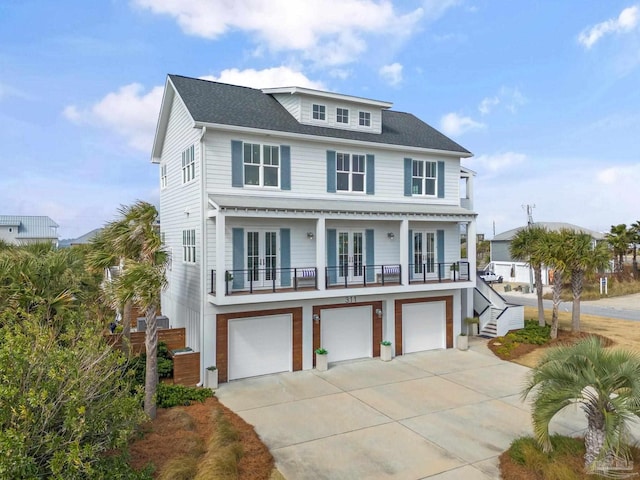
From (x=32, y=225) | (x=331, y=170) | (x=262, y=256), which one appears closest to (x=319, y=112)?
(x=331, y=170)

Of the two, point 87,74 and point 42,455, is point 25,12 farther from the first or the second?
point 42,455

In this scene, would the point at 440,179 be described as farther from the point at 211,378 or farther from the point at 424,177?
the point at 211,378

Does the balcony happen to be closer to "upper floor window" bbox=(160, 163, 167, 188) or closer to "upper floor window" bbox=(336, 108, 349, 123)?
"upper floor window" bbox=(336, 108, 349, 123)

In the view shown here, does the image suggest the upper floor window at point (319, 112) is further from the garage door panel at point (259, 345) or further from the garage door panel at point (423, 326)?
the garage door panel at point (423, 326)

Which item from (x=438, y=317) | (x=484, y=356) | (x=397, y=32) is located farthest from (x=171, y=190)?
(x=484, y=356)

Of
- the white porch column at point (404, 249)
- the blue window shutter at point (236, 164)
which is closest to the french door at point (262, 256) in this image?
the blue window shutter at point (236, 164)

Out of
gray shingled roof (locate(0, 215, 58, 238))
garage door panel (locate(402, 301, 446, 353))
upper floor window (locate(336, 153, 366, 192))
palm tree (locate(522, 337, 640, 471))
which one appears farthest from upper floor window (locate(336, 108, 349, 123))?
gray shingled roof (locate(0, 215, 58, 238))
